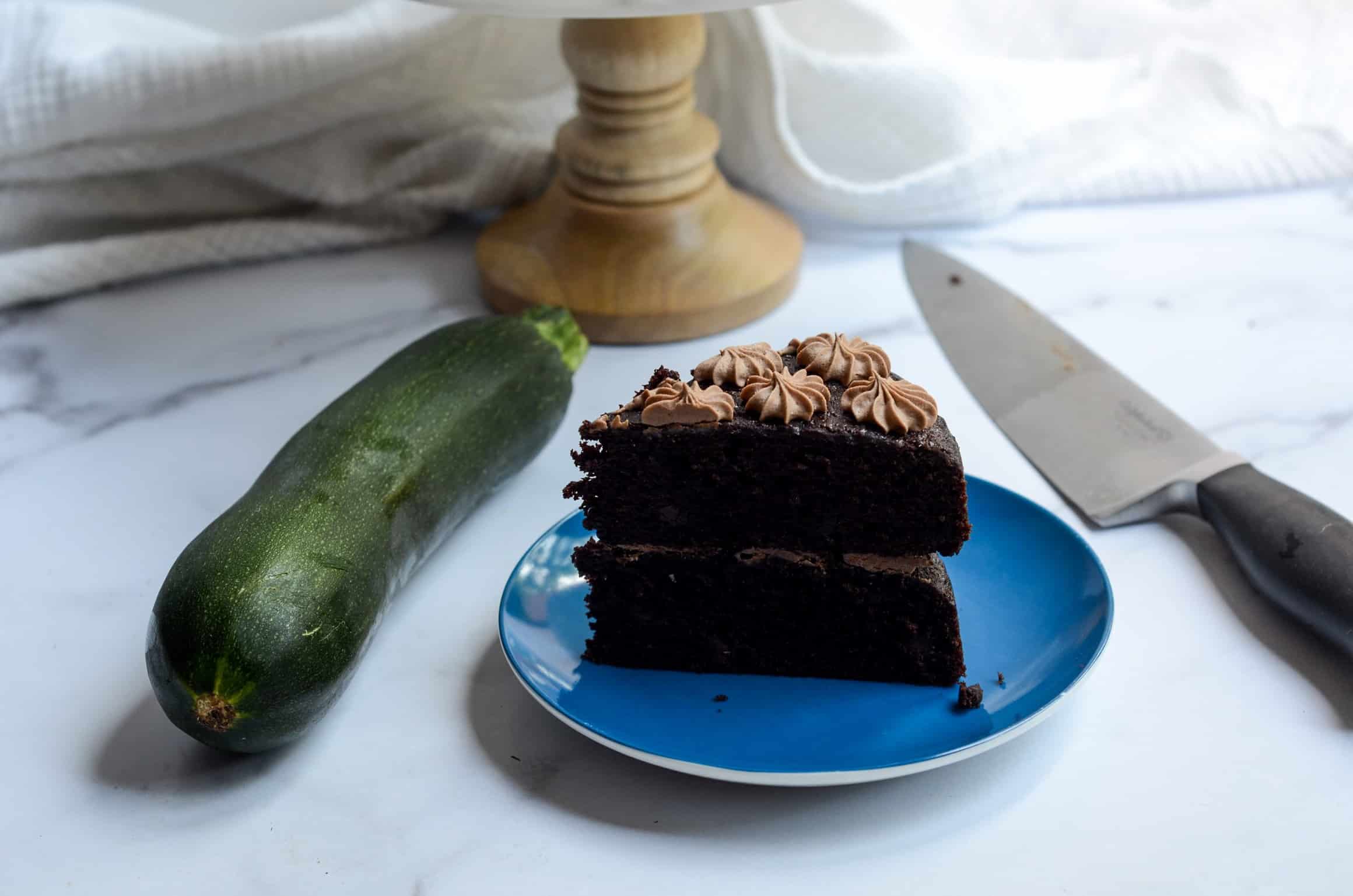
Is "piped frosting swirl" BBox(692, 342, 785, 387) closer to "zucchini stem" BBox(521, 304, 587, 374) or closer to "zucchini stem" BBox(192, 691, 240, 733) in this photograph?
"zucchini stem" BBox(521, 304, 587, 374)

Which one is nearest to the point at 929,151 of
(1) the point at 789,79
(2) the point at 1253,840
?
(1) the point at 789,79

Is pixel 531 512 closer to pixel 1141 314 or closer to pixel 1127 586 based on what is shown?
pixel 1127 586

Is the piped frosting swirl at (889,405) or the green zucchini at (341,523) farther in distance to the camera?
the piped frosting swirl at (889,405)

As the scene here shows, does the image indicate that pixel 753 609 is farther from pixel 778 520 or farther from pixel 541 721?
pixel 541 721

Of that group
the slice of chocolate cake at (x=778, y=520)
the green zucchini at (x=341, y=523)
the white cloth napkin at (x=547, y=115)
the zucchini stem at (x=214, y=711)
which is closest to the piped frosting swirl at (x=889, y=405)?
the slice of chocolate cake at (x=778, y=520)

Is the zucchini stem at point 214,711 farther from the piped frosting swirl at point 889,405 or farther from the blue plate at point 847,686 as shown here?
the piped frosting swirl at point 889,405
